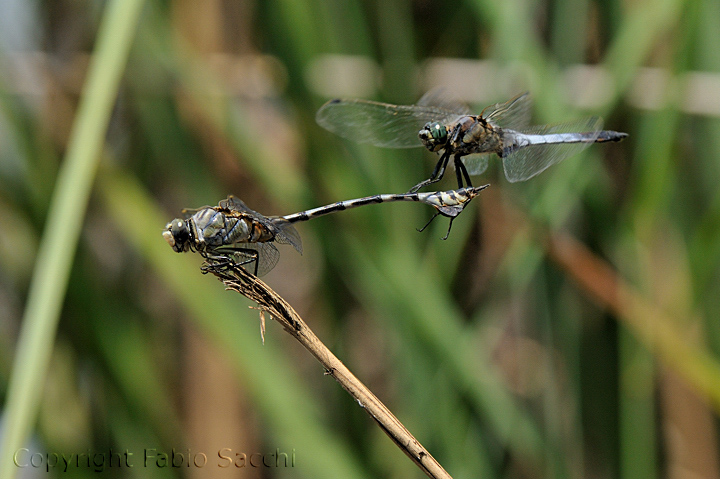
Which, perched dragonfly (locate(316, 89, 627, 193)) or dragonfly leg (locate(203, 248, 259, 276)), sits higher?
perched dragonfly (locate(316, 89, 627, 193))

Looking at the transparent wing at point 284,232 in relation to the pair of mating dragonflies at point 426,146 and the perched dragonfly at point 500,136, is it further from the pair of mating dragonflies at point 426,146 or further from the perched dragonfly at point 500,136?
the perched dragonfly at point 500,136

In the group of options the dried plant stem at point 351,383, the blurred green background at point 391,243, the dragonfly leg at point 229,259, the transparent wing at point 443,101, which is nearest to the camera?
the dried plant stem at point 351,383

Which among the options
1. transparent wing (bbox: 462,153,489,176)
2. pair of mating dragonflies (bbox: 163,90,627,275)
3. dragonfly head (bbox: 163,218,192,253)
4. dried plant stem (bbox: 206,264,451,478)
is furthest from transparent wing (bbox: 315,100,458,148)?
dried plant stem (bbox: 206,264,451,478)

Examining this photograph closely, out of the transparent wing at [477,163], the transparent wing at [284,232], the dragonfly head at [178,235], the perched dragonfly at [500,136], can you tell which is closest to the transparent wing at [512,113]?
the perched dragonfly at [500,136]

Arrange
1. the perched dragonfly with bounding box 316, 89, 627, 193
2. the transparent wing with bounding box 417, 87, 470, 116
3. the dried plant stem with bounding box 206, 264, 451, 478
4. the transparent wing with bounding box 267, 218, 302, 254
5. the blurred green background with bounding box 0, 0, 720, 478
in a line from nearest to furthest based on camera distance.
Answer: the dried plant stem with bounding box 206, 264, 451, 478 < the transparent wing with bounding box 267, 218, 302, 254 < the perched dragonfly with bounding box 316, 89, 627, 193 < the transparent wing with bounding box 417, 87, 470, 116 < the blurred green background with bounding box 0, 0, 720, 478

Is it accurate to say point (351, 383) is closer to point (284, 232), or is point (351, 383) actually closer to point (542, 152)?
point (284, 232)

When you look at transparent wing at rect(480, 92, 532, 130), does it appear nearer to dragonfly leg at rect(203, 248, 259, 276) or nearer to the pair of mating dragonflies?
the pair of mating dragonflies

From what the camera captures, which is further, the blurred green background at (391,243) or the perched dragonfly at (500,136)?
the blurred green background at (391,243)

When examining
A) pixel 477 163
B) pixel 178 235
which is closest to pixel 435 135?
pixel 477 163
